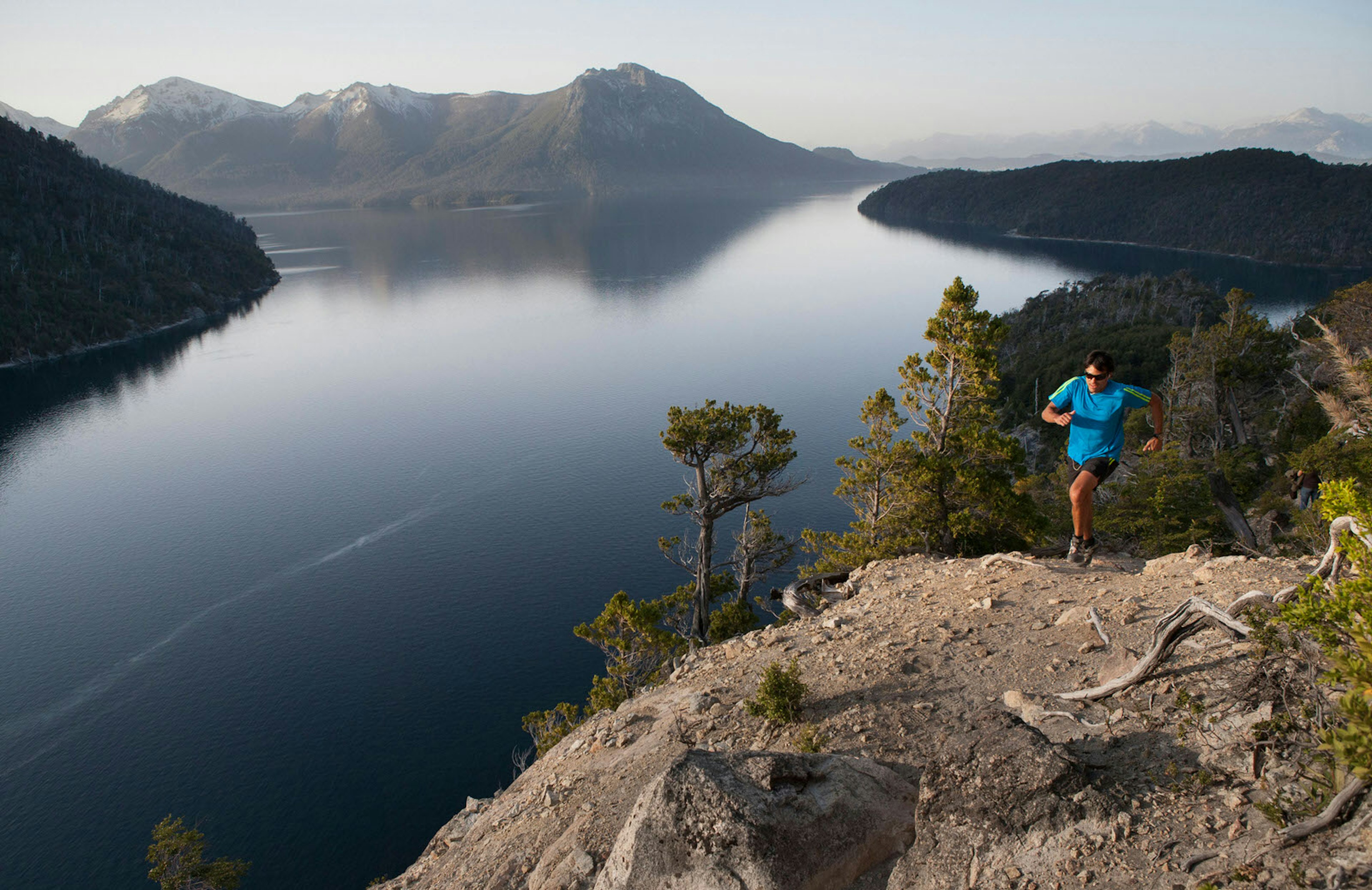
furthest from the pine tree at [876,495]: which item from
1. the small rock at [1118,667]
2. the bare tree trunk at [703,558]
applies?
the small rock at [1118,667]

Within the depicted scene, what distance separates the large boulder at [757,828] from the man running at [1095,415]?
16.7 feet

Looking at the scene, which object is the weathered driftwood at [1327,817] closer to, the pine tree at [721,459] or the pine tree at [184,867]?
the pine tree at [721,459]

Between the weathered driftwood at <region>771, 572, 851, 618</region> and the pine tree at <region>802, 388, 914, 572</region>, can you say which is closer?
the weathered driftwood at <region>771, 572, 851, 618</region>

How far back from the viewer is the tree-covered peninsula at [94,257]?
4459 inches

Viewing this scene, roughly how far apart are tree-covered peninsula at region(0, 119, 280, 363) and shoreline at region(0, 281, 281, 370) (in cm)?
36

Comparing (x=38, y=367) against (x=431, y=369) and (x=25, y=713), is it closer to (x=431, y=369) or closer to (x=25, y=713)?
(x=431, y=369)

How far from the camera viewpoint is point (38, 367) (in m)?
105

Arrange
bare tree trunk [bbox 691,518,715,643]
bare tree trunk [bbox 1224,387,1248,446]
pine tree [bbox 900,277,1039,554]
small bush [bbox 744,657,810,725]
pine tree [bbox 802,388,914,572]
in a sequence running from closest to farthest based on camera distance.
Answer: small bush [bbox 744,657,810,725] → pine tree [bbox 900,277,1039,554] → pine tree [bbox 802,388,914,572] → bare tree trunk [bbox 691,518,715,643] → bare tree trunk [bbox 1224,387,1248,446]

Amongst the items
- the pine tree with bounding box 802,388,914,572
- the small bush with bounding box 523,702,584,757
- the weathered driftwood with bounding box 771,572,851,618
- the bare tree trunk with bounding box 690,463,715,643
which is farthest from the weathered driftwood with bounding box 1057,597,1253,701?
the bare tree trunk with bounding box 690,463,715,643

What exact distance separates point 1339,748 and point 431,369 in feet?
334

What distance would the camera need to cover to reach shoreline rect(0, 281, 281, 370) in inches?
4171

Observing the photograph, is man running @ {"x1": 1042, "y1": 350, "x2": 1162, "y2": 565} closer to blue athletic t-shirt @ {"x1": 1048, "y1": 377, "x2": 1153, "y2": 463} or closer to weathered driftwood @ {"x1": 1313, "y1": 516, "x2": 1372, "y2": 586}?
blue athletic t-shirt @ {"x1": 1048, "y1": 377, "x2": 1153, "y2": 463}

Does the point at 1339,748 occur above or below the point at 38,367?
above

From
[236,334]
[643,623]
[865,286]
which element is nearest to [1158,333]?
[865,286]
